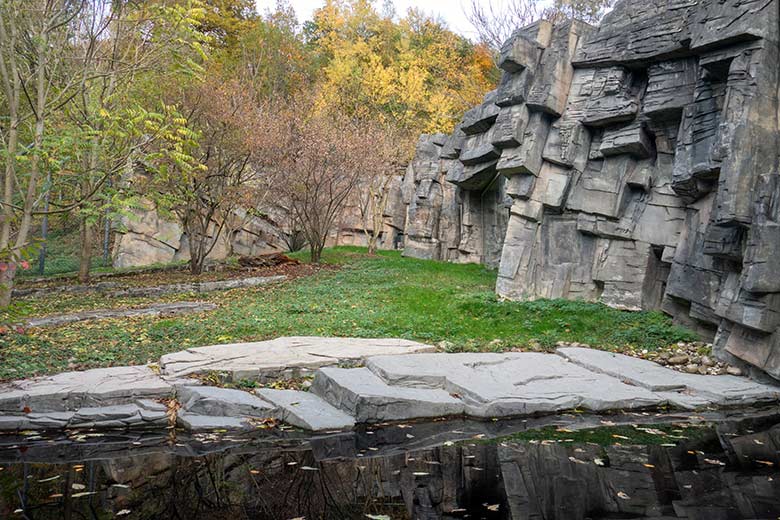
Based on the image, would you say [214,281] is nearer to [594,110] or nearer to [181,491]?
[594,110]

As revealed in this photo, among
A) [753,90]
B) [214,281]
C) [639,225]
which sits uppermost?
[753,90]

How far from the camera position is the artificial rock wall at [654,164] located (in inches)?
322

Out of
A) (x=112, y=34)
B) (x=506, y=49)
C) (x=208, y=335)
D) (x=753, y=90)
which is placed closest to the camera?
(x=753, y=90)

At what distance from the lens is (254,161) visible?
767 inches

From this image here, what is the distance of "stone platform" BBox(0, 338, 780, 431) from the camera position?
20.0ft

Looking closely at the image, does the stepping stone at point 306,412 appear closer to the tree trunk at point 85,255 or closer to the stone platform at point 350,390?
the stone platform at point 350,390

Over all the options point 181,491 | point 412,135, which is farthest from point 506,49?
point 412,135

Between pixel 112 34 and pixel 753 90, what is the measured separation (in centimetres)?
1314

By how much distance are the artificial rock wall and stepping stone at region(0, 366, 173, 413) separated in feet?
22.9

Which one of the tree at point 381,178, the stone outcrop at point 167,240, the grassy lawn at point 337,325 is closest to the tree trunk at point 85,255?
the grassy lawn at point 337,325

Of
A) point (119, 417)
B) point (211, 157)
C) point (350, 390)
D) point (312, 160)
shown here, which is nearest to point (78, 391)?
point (119, 417)

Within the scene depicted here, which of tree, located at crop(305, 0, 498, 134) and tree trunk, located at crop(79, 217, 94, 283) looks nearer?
tree trunk, located at crop(79, 217, 94, 283)

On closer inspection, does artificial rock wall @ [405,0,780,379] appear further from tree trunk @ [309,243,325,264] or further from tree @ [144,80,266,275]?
tree @ [144,80,266,275]

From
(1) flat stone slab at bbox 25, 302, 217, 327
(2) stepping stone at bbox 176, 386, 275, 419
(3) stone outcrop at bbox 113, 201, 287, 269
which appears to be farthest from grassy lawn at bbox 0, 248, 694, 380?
(3) stone outcrop at bbox 113, 201, 287, 269
